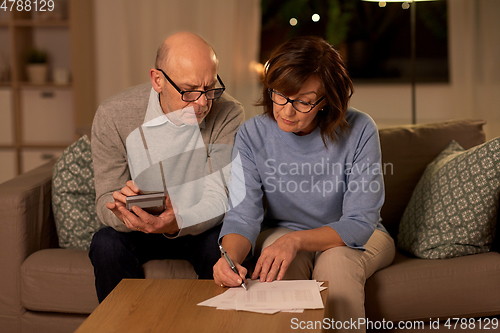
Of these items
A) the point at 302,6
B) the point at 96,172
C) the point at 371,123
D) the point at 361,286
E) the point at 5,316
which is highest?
the point at 302,6

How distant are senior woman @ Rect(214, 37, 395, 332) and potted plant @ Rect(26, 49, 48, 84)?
2211 millimetres

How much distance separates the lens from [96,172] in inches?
61.8

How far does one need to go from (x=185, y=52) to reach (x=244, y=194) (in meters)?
0.46

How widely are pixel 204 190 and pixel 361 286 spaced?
1.91 feet

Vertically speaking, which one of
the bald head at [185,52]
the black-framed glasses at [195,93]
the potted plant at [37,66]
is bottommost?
the black-framed glasses at [195,93]

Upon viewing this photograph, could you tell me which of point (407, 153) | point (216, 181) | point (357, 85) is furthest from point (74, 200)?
point (357, 85)

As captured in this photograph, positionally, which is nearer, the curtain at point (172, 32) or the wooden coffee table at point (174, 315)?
the wooden coffee table at point (174, 315)

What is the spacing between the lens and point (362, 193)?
4.57ft

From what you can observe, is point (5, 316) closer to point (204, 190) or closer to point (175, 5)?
point (204, 190)

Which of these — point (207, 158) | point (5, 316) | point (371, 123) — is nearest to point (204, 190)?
point (207, 158)

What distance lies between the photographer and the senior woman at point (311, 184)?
128cm

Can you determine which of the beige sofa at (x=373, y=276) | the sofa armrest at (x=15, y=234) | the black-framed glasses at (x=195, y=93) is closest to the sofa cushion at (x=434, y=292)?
the beige sofa at (x=373, y=276)

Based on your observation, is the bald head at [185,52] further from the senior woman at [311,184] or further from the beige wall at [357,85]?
the beige wall at [357,85]

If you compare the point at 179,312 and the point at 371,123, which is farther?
the point at 371,123
